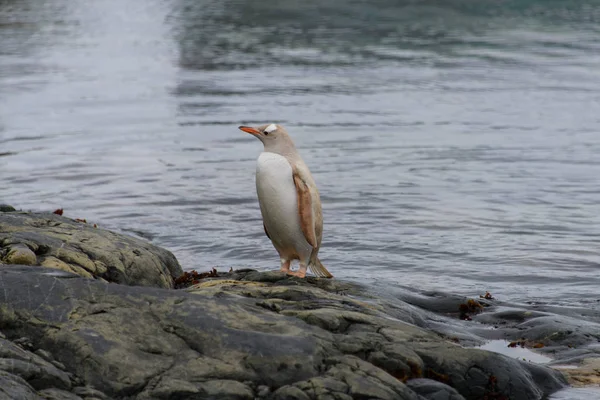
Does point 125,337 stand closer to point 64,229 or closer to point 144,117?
point 64,229

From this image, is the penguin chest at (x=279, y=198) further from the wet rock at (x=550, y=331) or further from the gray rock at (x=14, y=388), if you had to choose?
the gray rock at (x=14, y=388)

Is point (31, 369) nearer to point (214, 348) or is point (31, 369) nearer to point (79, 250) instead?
point (214, 348)

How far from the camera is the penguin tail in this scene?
29.7ft

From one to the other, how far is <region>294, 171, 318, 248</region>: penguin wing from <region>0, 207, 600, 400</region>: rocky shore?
834 mm

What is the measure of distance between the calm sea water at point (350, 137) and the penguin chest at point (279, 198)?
2330 mm

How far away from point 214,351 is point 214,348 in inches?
0.9

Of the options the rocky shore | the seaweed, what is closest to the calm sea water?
the seaweed

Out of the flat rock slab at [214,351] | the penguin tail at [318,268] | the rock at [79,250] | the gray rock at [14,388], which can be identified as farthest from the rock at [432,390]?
the penguin tail at [318,268]

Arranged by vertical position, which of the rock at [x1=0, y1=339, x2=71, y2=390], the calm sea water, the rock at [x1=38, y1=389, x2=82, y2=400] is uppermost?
the rock at [x1=0, y1=339, x2=71, y2=390]

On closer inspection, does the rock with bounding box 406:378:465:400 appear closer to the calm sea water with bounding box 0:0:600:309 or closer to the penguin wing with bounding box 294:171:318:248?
the penguin wing with bounding box 294:171:318:248

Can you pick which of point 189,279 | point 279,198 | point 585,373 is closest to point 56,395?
point 279,198

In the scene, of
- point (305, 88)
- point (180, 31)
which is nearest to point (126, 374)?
point (305, 88)

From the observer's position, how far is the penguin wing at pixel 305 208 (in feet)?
27.6

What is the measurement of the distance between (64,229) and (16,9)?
119 ft
